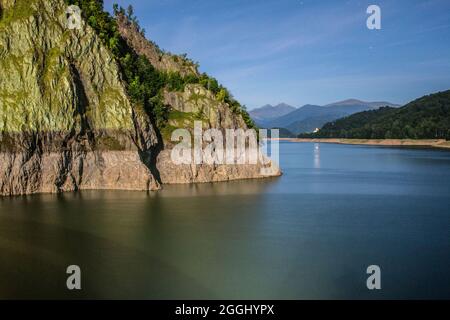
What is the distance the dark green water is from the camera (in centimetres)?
2400

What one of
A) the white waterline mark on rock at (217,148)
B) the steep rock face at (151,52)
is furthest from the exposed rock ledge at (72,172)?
the steep rock face at (151,52)

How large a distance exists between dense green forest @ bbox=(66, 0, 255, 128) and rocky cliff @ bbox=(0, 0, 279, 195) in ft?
13.1

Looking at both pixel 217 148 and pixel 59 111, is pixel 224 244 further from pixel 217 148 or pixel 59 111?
pixel 217 148

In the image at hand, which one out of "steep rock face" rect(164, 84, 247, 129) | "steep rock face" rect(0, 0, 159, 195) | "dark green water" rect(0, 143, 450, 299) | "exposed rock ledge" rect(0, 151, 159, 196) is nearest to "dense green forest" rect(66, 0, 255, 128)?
"steep rock face" rect(164, 84, 247, 129)

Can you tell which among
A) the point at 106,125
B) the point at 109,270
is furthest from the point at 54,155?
the point at 109,270

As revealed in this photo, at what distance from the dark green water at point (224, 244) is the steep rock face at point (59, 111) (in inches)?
142

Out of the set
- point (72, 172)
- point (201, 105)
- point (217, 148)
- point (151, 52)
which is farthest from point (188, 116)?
point (72, 172)

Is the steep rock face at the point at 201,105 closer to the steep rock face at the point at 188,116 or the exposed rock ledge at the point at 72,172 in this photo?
the steep rock face at the point at 188,116

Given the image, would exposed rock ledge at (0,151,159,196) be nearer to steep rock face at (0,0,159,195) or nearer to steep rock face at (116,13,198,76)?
steep rock face at (0,0,159,195)

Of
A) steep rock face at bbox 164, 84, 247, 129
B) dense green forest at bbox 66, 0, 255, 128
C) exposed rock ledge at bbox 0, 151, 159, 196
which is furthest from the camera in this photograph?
steep rock face at bbox 164, 84, 247, 129

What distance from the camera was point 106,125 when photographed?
192ft
